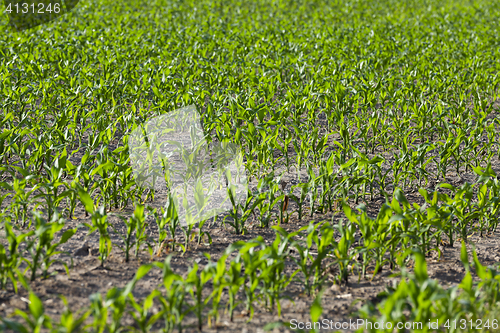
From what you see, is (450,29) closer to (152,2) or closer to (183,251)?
(152,2)

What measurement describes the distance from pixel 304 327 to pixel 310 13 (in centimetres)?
1185

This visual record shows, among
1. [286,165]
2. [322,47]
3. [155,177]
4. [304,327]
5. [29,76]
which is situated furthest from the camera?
[322,47]

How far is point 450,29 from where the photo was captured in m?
10.5

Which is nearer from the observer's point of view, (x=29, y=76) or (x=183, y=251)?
(x=183, y=251)

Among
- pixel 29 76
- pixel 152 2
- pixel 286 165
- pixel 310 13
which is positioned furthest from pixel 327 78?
pixel 152 2
